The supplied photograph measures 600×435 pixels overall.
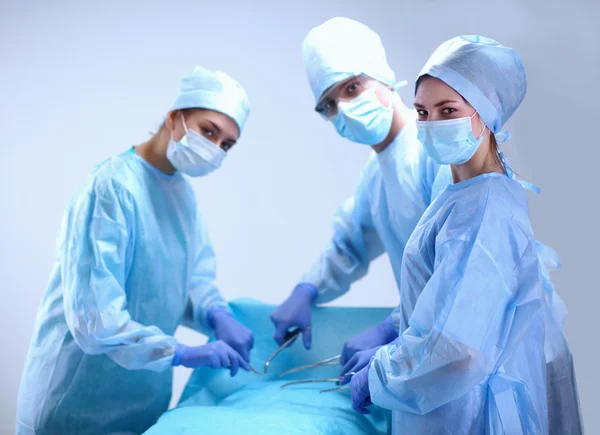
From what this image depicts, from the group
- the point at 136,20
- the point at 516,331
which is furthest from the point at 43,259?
the point at 516,331

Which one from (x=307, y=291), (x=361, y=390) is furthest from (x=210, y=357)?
(x=361, y=390)

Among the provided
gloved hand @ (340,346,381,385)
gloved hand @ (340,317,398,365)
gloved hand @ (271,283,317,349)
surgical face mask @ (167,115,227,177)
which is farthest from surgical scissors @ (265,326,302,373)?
surgical face mask @ (167,115,227,177)

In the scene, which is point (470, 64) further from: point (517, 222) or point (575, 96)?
point (575, 96)

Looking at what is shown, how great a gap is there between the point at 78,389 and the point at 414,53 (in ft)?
5.98

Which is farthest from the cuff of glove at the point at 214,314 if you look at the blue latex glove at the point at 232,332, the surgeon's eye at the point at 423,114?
the surgeon's eye at the point at 423,114

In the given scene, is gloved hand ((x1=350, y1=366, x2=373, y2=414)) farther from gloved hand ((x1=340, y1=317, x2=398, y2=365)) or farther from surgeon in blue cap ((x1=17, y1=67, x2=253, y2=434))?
surgeon in blue cap ((x1=17, y1=67, x2=253, y2=434))

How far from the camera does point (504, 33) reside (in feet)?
7.48

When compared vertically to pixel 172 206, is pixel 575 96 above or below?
above

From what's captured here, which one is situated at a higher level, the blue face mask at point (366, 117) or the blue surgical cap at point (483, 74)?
the blue surgical cap at point (483, 74)

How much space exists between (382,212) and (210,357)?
67 centimetres

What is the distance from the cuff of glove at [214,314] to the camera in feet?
7.12

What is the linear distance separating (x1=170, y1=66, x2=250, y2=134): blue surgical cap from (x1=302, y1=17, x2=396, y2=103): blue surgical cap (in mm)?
256

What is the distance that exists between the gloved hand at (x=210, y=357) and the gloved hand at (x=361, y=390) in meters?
0.46

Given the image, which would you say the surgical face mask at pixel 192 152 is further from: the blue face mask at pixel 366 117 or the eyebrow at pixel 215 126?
the blue face mask at pixel 366 117
